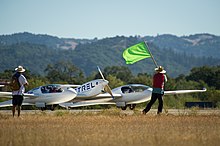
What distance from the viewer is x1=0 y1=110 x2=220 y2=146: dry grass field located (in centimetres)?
1196

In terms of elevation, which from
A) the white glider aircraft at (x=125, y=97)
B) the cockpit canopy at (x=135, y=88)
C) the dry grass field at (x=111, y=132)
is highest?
the cockpit canopy at (x=135, y=88)

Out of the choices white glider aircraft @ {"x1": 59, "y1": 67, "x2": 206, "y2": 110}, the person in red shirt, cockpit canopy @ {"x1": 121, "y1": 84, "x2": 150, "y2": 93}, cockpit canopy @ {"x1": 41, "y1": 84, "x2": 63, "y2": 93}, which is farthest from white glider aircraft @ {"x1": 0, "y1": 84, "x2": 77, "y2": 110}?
the person in red shirt

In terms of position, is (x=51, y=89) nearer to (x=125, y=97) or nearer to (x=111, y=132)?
(x=125, y=97)

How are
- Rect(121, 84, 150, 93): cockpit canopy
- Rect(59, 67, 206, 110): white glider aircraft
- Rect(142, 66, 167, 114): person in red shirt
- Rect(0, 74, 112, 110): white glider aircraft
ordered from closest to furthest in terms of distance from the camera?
Rect(142, 66, 167, 114): person in red shirt, Rect(0, 74, 112, 110): white glider aircraft, Rect(59, 67, 206, 110): white glider aircraft, Rect(121, 84, 150, 93): cockpit canopy

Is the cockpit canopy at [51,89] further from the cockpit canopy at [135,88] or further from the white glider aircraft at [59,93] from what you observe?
the cockpit canopy at [135,88]

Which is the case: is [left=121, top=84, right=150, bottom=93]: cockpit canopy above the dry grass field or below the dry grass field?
above

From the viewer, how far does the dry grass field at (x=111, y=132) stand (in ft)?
39.2

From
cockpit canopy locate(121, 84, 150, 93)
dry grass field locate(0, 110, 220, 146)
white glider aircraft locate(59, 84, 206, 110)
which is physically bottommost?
dry grass field locate(0, 110, 220, 146)

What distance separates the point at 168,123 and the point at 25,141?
5.22 metres

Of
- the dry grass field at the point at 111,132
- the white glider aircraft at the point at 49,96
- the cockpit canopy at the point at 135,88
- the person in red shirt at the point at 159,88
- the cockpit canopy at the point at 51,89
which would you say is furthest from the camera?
the cockpit canopy at the point at 135,88

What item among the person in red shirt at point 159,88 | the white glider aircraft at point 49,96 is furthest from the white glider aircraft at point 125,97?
the person in red shirt at point 159,88

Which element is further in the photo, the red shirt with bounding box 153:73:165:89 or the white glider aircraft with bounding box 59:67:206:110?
the white glider aircraft with bounding box 59:67:206:110

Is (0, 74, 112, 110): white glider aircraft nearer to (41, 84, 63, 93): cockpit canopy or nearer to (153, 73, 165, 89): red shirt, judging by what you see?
(41, 84, 63, 93): cockpit canopy

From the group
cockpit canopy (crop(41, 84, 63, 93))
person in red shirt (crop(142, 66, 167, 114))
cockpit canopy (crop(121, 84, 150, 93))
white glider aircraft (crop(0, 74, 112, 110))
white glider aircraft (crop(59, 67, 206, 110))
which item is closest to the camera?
person in red shirt (crop(142, 66, 167, 114))
